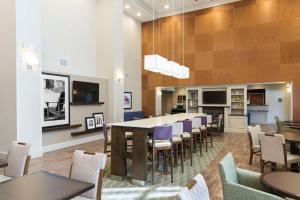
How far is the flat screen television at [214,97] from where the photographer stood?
998 centimetres

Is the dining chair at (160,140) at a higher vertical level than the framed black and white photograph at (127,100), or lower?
lower

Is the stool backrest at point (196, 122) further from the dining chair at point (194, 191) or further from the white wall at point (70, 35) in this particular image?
the white wall at point (70, 35)

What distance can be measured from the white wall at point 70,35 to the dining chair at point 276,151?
6.09m

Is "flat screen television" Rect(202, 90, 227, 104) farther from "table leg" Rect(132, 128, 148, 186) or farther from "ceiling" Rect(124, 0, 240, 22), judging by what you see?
"table leg" Rect(132, 128, 148, 186)

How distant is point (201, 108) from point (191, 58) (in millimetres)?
2452

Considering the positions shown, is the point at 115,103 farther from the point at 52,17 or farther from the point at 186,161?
the point at 186,161

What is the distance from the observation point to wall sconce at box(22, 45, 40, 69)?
17.2 ft

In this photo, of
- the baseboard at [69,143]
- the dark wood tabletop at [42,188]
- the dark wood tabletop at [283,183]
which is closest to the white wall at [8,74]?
the baseboard at [69,143]

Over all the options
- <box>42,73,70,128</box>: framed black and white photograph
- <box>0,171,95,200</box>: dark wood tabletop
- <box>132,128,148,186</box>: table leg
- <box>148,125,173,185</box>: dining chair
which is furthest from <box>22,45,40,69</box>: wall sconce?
<box>0,171,95,200</box>: dark wood tabletop

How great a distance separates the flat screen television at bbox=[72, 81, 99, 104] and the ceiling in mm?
4409

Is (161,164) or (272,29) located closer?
(161,164)

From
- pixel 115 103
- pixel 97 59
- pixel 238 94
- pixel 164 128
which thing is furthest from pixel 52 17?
pixel 238 94

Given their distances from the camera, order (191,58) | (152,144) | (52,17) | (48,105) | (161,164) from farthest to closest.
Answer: (191,58) → (52,17) → (48,105) → (161,164) → (152,144)

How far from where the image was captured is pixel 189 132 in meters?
5.02
